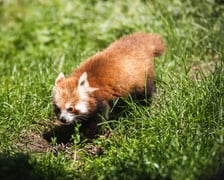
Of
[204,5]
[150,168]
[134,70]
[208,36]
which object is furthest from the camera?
[204,5]

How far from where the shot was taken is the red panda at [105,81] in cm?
557

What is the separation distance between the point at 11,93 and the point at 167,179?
117 inches

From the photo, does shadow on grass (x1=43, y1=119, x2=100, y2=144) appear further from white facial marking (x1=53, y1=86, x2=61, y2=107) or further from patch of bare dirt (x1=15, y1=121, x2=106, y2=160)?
white facial marking (x1=53, y1=86, x2=61, y2=107)

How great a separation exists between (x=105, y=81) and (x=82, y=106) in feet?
1.41

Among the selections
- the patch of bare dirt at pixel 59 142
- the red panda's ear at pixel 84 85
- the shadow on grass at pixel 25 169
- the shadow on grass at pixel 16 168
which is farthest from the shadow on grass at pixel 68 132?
the shadow on grass at pixel 16 168

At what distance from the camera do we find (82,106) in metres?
5.59

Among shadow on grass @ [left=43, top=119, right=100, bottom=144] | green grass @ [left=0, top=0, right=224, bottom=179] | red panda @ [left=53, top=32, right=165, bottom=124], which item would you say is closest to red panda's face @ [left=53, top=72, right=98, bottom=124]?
red panda @ [left=53, top=32, right=165, bottom=124]

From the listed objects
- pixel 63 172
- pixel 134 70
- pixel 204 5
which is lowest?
pixel 63 172

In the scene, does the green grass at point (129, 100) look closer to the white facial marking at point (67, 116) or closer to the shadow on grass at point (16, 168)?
the shadow on grass at point (16, 168)

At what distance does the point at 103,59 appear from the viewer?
5949mm

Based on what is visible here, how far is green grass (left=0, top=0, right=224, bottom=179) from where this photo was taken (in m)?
4.30

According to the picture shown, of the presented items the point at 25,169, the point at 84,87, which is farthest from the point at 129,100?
the point at 25,169

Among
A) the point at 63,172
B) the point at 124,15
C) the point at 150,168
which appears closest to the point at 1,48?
the point at 124,15

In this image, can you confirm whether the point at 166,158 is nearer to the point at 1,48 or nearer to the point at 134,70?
the point at 134,70
